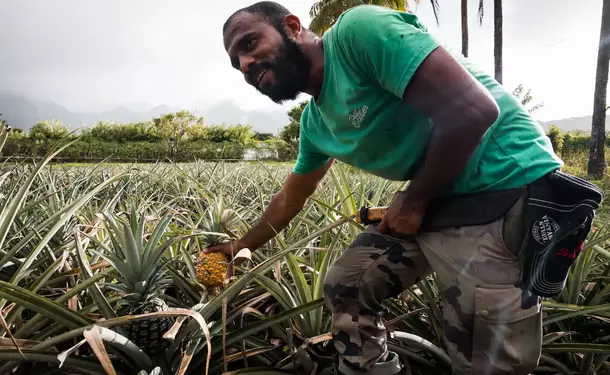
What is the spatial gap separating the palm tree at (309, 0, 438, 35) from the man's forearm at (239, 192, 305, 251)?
54.7 feet

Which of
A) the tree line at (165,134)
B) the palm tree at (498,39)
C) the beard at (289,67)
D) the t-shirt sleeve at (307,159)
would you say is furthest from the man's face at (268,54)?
the tree line at (165,134)

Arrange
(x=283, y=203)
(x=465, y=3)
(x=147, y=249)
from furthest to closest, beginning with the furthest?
(x=465, y=3) → (x=283, y=203) → (x=147, y=249)

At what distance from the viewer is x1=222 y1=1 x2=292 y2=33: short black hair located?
1112 mm

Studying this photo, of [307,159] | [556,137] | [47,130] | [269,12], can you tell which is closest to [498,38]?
[307,159]

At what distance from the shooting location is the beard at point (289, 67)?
1.09 metres

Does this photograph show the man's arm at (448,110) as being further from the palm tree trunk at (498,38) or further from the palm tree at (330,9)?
the palm tree at (330,9)

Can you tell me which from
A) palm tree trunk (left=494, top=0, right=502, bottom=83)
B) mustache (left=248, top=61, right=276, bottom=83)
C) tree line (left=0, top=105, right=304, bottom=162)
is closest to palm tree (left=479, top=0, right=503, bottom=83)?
palm tree trunk (left=494, top=0, right=502, bottom=83)

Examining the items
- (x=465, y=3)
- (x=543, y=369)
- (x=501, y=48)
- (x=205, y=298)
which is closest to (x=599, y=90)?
(x=501, y=48)

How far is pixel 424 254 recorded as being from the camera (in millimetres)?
1038

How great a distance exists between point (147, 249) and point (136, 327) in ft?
0.61

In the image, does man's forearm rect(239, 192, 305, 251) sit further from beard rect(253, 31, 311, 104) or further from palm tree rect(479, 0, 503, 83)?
palm tree rect(479, 0, 503, 83)

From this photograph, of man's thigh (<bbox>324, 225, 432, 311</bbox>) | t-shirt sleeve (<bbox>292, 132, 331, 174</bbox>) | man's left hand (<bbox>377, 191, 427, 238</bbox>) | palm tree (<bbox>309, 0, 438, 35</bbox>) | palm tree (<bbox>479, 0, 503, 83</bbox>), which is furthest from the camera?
palm tree (<bbox>309, 0, 438, 35</bbox>)

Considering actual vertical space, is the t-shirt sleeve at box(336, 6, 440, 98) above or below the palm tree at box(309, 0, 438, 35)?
below

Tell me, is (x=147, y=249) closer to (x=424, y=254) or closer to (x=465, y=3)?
(x=424, y=254)
